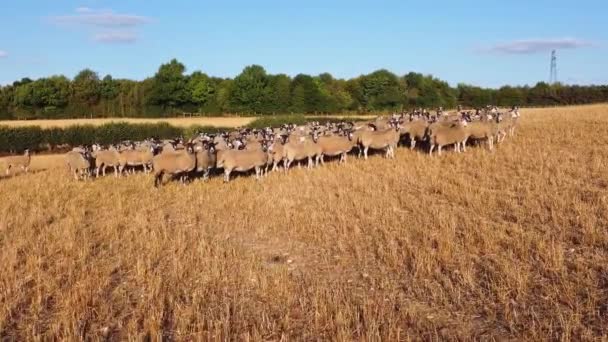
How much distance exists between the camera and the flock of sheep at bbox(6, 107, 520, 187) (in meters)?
20.2

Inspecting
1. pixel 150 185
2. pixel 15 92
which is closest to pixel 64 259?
pixel 150 185

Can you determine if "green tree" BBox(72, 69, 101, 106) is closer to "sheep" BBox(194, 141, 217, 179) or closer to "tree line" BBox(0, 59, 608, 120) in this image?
"tree line" BBox(0, 59, 608, 120)

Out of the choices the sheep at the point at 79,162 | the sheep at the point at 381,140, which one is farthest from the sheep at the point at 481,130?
the sheep at the point at 79,162

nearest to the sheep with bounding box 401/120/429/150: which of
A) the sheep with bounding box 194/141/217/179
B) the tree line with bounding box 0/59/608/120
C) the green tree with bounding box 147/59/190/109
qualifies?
the sheep with bounding box 194/141/217/179

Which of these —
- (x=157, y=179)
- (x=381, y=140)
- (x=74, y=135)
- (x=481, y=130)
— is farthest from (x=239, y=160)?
(x=74, y=135)

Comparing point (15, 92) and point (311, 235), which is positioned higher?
point (15, 92)

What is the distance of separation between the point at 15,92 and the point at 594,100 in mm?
100499

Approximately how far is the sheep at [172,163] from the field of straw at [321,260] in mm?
1607

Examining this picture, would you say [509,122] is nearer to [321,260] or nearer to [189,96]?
[321,260]

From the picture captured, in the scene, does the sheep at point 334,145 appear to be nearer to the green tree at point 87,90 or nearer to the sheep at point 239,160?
the sheep at point 239,160

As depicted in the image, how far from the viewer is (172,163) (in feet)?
64.4

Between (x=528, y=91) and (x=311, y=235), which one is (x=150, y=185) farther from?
(x=528, y=91)

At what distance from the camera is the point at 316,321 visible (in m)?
7.23

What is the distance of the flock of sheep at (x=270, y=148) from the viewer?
66.3 ft
